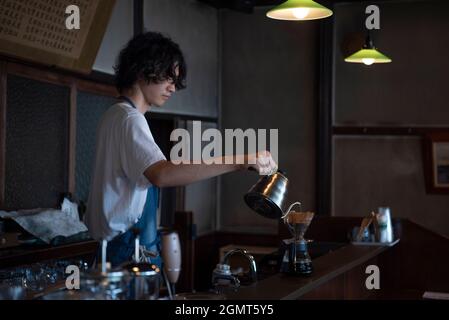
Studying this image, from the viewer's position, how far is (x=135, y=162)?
2.50 meters

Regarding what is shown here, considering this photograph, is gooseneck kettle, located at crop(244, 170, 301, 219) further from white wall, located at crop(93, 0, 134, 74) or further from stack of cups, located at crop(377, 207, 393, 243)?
white wall, located at crop(93, 0, 134, 74)

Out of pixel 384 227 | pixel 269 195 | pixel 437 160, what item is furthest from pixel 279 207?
pixel 437 160

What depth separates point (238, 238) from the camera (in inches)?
284

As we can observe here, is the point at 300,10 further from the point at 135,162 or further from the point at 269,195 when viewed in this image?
the point at 135,162

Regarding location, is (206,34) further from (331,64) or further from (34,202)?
(34,202)

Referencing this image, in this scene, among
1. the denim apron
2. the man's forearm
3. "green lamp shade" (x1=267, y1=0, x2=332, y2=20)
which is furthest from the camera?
"green lamp shade" (x1=267, y1=0, x2=332, y2=20)

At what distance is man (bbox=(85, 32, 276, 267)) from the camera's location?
8.13ft

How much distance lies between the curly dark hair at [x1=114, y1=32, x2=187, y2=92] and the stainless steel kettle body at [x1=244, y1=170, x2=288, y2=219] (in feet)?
1.67

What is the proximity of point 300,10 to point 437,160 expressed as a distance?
10.4 ft

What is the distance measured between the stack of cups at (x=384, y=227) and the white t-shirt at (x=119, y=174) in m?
2.58

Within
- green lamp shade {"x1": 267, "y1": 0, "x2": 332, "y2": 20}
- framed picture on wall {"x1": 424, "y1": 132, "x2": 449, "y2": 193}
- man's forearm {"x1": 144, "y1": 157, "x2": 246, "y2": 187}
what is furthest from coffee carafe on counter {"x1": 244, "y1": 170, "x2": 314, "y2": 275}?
framed picture on wall {"x1": 424, "y1": 132, "x2": 449, "y2": 193}
